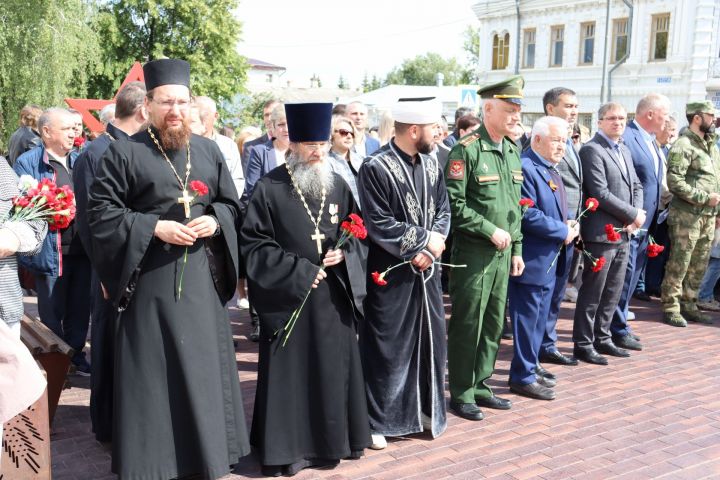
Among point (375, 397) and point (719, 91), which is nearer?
point (375, 397)

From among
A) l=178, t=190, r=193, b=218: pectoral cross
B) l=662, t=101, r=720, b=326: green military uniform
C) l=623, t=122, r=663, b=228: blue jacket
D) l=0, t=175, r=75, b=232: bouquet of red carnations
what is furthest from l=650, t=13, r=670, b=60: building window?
l=0, t=175, r=75, b=232: bouquet of red carnations

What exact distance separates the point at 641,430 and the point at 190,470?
3.05m

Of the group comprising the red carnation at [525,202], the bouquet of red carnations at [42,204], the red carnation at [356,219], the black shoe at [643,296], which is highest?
the bouquet of red carnations at [42,204]

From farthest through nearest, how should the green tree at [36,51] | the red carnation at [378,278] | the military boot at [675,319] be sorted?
the green tree at [36,51]
the military boot at [675,319]
the red carnation at [378,278]

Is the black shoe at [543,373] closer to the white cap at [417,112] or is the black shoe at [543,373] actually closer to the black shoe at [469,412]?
the black shoe at [469,412]

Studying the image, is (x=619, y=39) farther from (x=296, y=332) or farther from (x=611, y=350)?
(x=296, y=332)

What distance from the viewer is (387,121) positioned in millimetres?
7352

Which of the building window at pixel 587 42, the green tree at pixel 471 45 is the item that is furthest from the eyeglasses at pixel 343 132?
the green tree at pixel 471 45

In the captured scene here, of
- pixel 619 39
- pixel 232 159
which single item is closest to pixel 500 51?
pixel 619 39

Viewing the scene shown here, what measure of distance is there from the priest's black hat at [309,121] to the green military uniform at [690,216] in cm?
491

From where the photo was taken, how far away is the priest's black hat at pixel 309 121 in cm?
418

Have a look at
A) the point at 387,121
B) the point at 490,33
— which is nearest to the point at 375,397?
the point at 387,121

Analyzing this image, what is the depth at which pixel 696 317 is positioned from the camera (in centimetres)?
826

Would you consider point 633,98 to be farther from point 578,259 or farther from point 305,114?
point 305,114
